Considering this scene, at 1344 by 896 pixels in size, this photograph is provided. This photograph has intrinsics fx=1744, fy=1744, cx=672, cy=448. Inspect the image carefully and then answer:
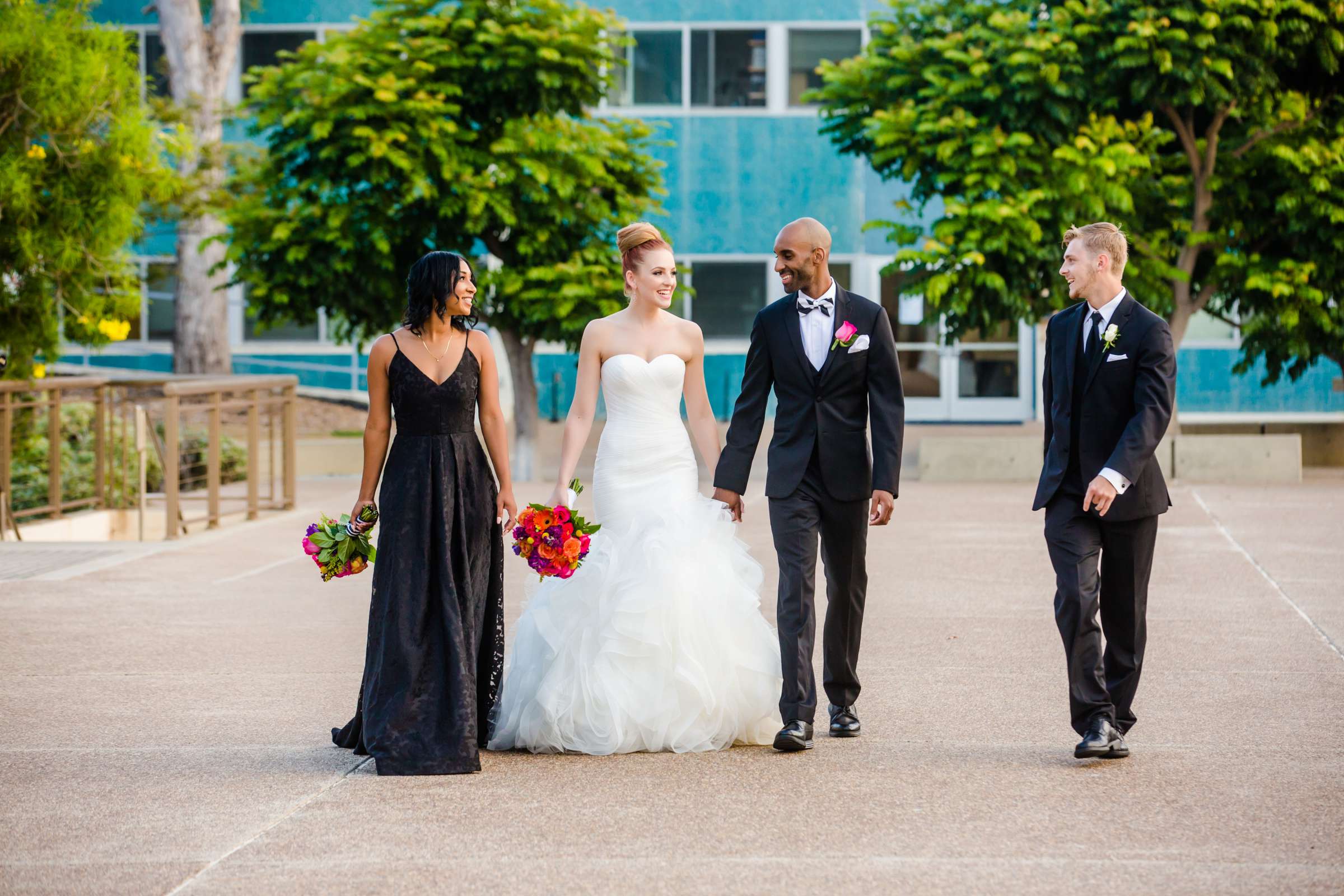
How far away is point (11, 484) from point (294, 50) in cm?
1402

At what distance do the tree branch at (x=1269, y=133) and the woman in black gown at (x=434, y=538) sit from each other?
46.5ft

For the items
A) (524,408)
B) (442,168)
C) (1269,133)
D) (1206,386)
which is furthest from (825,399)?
(1206,386)

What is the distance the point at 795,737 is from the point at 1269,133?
1431cm

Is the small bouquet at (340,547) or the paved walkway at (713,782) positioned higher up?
the small bouquet at (340,547)

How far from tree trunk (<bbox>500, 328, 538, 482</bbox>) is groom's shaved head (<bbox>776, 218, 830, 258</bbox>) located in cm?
1254

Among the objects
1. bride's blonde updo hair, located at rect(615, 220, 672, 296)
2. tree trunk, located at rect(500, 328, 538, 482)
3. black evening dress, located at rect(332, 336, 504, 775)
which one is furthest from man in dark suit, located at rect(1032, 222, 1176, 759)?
tree trunk, located at rect(500, 328, 538, 482)

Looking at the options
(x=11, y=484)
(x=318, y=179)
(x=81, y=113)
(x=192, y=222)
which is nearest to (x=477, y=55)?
(x=318, y=179)

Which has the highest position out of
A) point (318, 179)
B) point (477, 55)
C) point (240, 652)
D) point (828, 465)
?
point (477, 55)

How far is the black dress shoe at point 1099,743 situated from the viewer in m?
6.02

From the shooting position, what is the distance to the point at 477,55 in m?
17.6

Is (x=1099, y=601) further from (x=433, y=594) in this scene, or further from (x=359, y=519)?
(x=359, y=519)

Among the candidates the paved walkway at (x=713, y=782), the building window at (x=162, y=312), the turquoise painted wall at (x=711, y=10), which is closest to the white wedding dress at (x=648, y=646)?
the paved walkway at (x=713, y=782)

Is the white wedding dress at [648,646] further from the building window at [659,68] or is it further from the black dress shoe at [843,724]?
the building window at [659,68]

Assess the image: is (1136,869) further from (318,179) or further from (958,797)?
(318,179)
